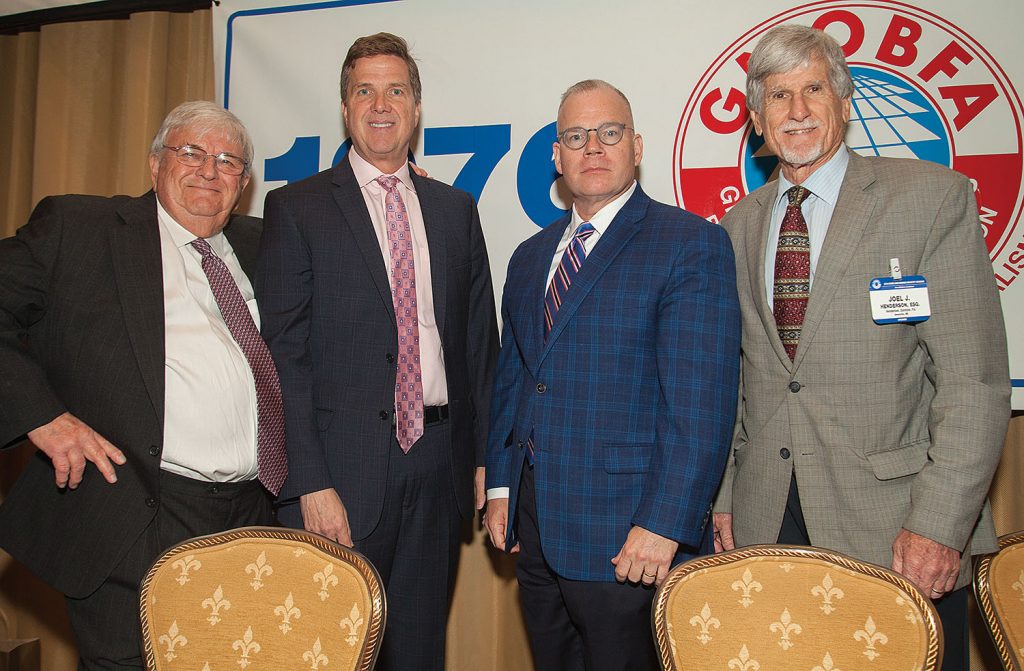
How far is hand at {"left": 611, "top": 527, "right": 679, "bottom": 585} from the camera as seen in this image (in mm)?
1771

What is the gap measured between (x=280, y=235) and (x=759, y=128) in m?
1.37

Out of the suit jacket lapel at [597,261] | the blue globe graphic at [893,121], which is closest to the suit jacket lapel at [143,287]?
the suit jacket lapel at [597,261]

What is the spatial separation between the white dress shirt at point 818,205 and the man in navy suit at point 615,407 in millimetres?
151

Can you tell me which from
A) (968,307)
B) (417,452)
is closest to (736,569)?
(968,307)

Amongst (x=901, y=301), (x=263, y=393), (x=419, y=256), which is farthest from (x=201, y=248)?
(x=901, y=301)

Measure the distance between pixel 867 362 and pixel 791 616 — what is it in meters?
0.66

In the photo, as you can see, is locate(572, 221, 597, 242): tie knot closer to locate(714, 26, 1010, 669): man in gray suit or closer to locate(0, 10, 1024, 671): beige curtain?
locate(714, 26, 1010, 669): man in gray suit

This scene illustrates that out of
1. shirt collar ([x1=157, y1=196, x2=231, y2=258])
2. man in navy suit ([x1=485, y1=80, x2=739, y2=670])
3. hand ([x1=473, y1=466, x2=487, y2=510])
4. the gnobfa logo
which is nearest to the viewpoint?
man in navy suit ([x1=485, y1=80, x2=739, y2=670])

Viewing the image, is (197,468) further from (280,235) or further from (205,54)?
(205,54)

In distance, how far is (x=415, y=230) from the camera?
229 centimetres

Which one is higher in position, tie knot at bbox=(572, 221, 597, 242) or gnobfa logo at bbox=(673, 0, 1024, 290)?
gnobfa logo at bbox=(673, 0, 1024, 290)

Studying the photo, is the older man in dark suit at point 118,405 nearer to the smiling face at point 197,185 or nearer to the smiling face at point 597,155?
the smiling face at point 197,185

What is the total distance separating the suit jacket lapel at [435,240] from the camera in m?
2.24

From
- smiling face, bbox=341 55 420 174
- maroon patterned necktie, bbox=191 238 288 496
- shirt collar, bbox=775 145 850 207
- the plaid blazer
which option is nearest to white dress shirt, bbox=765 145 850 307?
shirt collar, bbox=775 145 850 207
